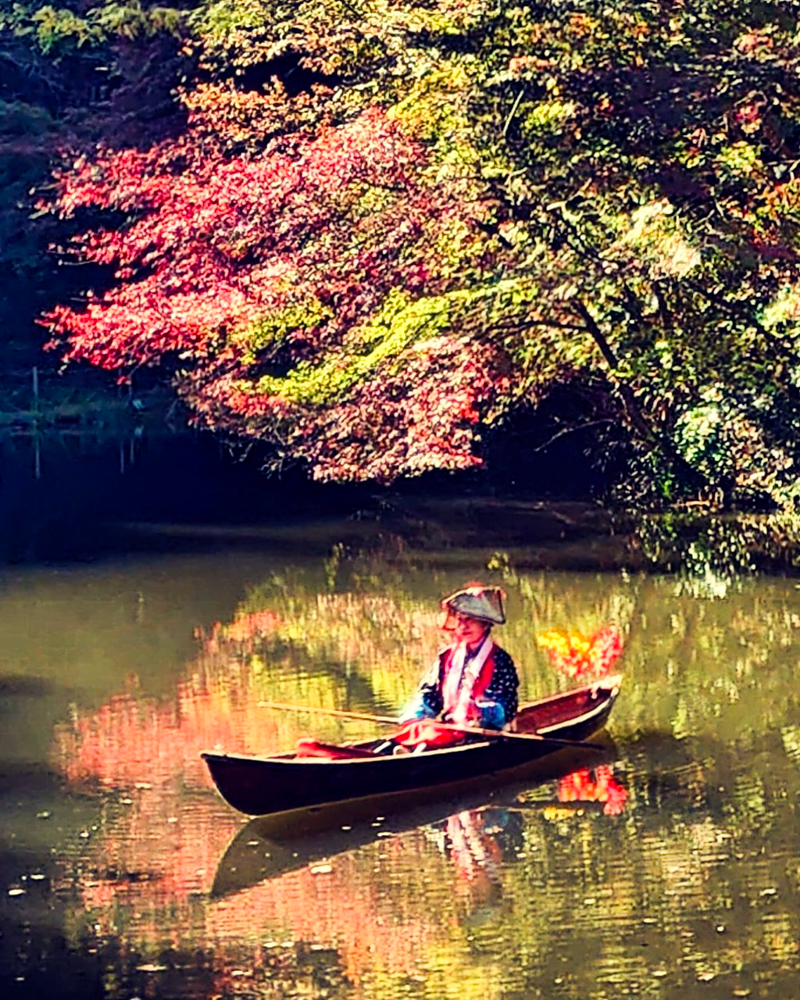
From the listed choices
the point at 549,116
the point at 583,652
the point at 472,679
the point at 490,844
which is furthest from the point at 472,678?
the point at 549,116

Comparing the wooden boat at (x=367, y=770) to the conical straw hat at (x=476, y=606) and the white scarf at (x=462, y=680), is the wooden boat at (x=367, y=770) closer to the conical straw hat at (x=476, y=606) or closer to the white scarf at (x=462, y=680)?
the white scarf at (x=462, y=680)

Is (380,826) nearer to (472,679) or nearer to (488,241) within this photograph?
(472,679)

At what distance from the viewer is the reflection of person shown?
9.20m


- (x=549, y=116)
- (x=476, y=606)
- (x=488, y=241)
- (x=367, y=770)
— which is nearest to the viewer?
(x=367, y=770)

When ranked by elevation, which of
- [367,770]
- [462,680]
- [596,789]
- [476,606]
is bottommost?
[596,789]

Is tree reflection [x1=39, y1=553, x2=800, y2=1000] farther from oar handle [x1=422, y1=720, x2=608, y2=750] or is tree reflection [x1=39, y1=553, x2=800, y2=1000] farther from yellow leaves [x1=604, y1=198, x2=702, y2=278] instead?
yellow leaves [x1=604, y1=198, x2=702, y2=278]

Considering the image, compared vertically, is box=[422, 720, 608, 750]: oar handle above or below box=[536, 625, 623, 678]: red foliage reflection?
below

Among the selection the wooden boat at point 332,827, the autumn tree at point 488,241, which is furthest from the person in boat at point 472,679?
the autumn tree at point 488,241

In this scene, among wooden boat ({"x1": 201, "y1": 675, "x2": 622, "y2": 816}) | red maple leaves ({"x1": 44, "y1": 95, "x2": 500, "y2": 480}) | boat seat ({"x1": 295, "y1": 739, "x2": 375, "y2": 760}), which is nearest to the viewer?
wooden boat ({"x1": 201, "y1": 675, "x2": 622, "y2": 816})

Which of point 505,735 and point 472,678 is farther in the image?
point 472,678

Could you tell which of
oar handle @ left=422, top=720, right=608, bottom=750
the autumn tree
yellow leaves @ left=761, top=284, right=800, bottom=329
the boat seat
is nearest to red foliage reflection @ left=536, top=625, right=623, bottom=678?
oar handle @ left=422, top=720, right=608, bottom=750

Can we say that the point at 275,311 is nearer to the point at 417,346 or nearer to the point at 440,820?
the point at 417,346

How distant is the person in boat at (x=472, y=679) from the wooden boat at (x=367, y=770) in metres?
0.17

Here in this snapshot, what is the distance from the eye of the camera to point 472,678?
924 centimetres
